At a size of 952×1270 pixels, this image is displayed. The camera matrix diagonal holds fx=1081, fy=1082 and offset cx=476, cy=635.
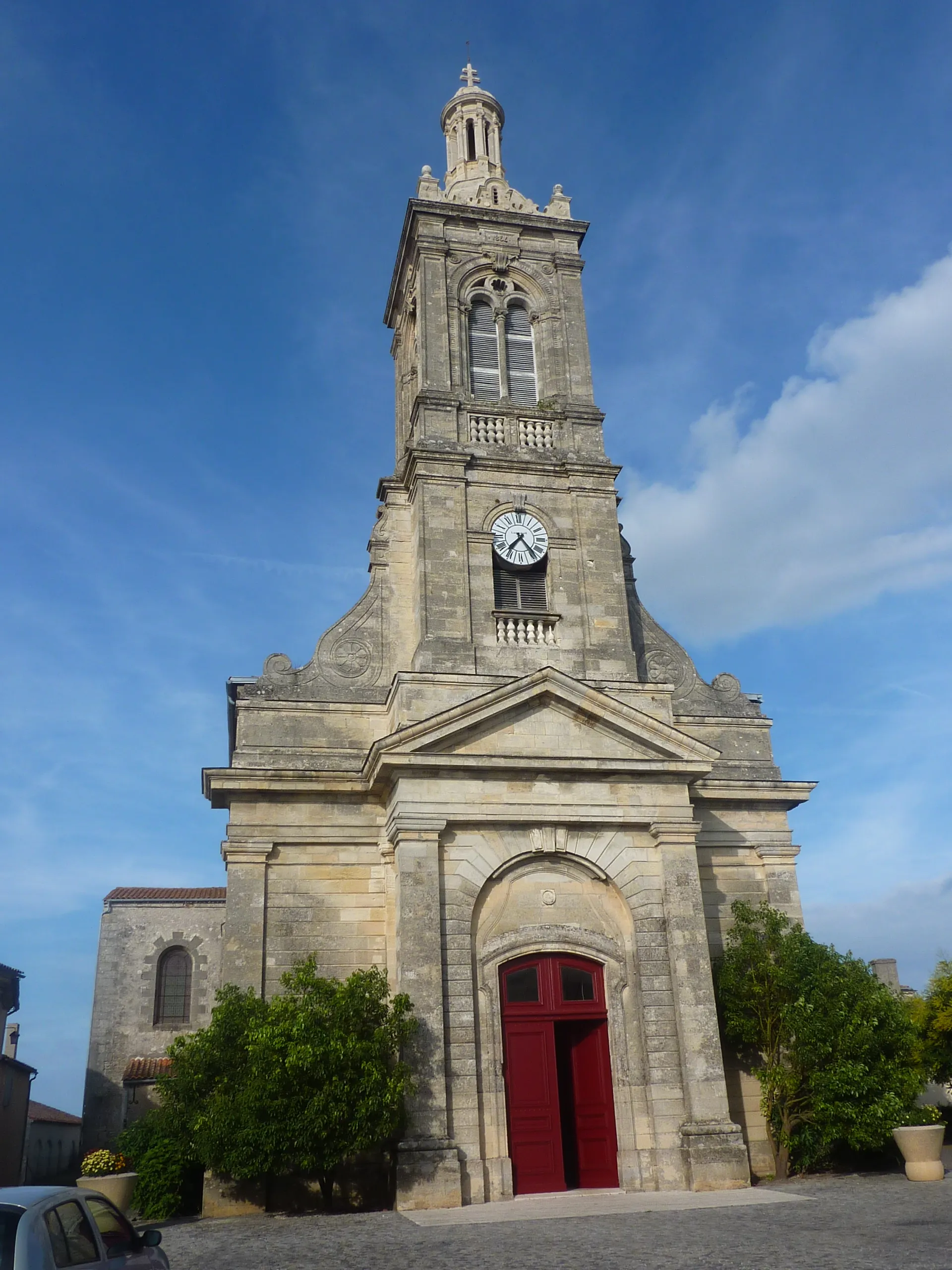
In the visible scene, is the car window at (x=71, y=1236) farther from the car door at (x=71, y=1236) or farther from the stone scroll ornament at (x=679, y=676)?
the stone scroll ornament at (x=679, y=676)

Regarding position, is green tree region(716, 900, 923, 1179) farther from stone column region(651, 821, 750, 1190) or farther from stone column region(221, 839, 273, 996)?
stone column region(221, 839, 273, 996)

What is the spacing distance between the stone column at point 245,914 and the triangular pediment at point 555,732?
2.46m

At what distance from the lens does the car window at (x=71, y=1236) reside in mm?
6227

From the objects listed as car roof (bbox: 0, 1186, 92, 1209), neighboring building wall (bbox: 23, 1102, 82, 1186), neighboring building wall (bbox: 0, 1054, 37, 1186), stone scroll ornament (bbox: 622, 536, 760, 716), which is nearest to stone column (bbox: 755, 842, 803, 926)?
stone scroll ornament (bbox: 622, 536, 760, 716)

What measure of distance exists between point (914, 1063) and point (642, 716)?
6838 millimetres

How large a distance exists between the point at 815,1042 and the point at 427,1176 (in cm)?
605

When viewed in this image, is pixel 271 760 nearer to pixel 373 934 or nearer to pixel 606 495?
pixel 373 934

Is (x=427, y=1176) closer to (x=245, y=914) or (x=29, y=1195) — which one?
(x=245, y=914)

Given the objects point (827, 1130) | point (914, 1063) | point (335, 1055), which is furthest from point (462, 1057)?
point (914, 1063)

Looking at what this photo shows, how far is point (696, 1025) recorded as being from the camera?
16062 mm

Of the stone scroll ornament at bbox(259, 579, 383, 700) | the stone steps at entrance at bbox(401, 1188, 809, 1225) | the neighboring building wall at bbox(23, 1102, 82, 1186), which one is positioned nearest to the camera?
the stone steps at entrance at bbox(401, 1188, 809, 1225)

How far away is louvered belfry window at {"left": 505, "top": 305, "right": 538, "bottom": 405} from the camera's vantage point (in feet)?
72.2

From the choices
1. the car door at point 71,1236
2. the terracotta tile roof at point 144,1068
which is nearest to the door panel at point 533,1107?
the car door at point 71,1236

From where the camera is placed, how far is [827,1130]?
1602 centimetres
